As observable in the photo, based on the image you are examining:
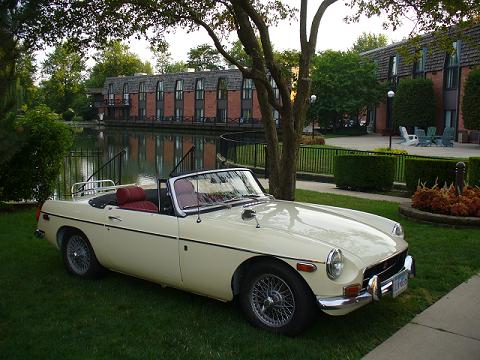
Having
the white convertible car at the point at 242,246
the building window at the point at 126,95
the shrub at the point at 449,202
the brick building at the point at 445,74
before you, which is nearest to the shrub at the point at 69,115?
the building window at the point at 126,95

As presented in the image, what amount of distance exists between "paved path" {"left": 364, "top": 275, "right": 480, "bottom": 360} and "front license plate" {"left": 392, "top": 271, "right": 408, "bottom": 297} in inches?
13.1

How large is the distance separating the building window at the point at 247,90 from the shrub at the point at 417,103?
25260 mm

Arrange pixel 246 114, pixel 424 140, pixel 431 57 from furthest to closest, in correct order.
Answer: pixel 246 114, pixel 431 57, pixel 424 140

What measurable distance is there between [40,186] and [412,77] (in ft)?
115

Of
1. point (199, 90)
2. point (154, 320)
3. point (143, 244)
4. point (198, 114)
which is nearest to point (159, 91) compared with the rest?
point (199, 90)

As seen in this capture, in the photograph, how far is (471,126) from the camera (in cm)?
2861

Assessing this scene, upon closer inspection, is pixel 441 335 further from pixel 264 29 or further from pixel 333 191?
pixel 333 191

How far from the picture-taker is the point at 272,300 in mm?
4285

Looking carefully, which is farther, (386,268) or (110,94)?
(110,94)

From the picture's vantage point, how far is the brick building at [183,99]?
6025 cm

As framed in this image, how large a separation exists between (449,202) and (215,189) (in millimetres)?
5202

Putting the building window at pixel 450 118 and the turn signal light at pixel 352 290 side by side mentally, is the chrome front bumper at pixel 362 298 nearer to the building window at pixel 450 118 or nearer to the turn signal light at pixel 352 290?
the turn signal light at pixel 352 290

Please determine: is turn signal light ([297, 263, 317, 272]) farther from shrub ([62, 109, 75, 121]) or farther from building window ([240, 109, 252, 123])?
shrub ([62, 109, 75, 121])

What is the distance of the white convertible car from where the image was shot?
4105mm
